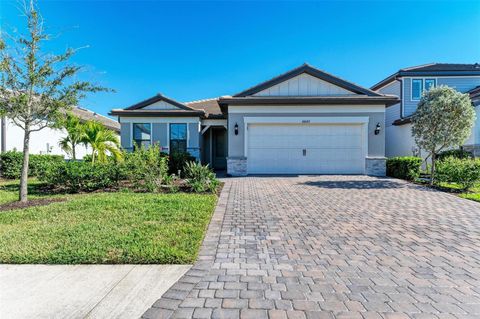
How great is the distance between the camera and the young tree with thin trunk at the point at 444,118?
8.84 metres

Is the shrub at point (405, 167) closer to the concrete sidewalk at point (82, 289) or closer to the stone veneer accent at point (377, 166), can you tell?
the stone veneer accent at point (377, 166)

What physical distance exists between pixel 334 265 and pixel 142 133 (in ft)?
48.0

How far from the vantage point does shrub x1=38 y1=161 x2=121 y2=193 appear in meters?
7.86

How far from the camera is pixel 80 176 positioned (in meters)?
7.84

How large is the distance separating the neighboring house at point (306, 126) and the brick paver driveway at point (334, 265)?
21.1 ft

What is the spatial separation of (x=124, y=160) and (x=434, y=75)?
1871cm

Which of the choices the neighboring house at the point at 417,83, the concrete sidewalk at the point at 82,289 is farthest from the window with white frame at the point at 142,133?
the neighboring house at the point at 417,83

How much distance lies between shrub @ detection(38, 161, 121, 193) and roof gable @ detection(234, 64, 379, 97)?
23.1 feet

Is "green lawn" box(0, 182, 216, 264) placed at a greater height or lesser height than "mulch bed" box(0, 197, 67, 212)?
lesser

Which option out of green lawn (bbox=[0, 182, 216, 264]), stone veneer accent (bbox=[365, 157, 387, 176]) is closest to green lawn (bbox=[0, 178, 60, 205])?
green lawn (bbox=[0, 182, 216, 264])

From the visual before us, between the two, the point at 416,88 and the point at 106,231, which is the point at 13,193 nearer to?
the point at 106,231

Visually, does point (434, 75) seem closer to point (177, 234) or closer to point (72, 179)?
point (177, 234)

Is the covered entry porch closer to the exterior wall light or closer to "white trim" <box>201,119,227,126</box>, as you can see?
"white trim" <box>201,119,227,126</box>

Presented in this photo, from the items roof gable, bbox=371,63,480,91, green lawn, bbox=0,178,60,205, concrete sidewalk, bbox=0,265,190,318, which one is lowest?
concrete sidewalk, bbox=0,265,190,318
